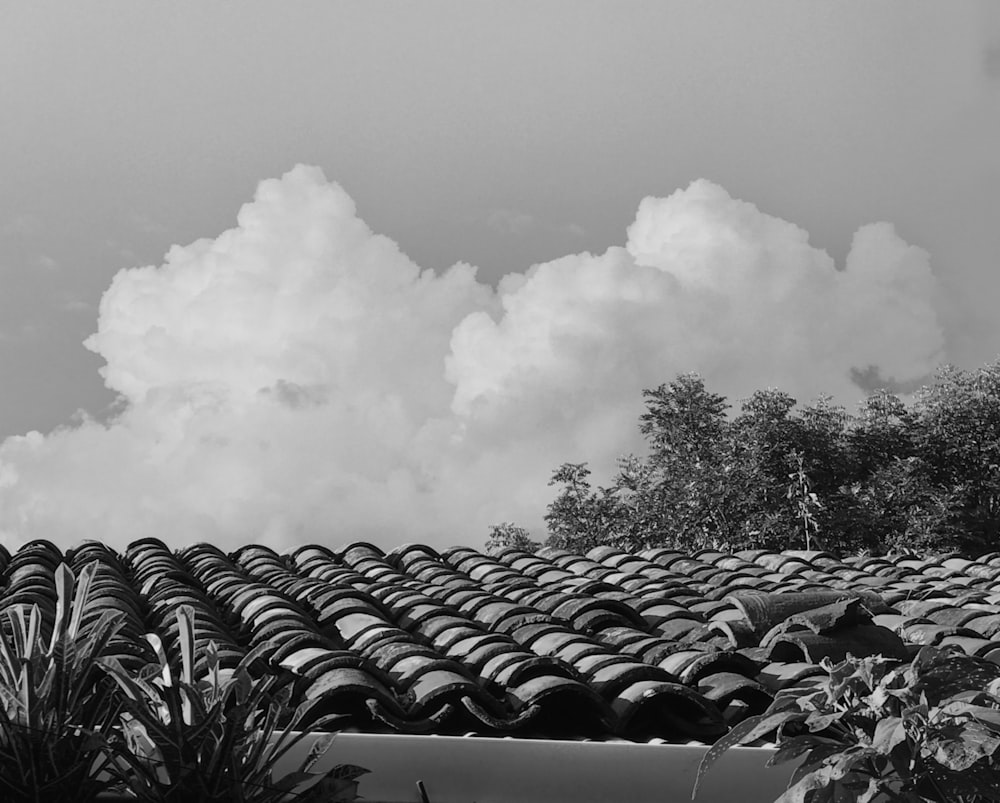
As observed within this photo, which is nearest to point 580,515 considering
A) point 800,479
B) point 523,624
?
point 800,479

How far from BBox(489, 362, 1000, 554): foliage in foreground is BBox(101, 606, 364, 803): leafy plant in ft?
81.0

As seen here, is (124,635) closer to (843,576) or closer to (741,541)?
(843,576)

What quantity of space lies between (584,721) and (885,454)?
2753 centimetres

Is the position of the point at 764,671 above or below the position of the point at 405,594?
below

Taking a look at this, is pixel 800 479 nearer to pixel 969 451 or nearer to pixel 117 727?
pixel 969 451

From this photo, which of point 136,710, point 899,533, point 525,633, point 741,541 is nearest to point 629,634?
point 525,633

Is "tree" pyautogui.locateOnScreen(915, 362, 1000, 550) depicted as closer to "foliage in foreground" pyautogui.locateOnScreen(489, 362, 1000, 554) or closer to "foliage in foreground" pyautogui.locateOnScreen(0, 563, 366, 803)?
"foliage in foreground" pyautogui.locateOnScreen(489, 362, 1000, 554)

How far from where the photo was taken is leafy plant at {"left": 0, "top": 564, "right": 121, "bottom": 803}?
292 cm

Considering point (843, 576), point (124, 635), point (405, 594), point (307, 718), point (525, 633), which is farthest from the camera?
point (843, 576)

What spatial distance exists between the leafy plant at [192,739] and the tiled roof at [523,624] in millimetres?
193

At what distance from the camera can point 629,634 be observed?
5.30 m

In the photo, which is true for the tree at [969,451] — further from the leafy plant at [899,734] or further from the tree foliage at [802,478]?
the leafy plant at [899,734]

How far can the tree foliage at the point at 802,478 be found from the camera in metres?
27.3

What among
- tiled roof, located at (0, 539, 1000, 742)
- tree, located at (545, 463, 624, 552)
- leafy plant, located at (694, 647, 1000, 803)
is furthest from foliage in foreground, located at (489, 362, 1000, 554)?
leafy plant, located at (694, 647, 1000, 803)
